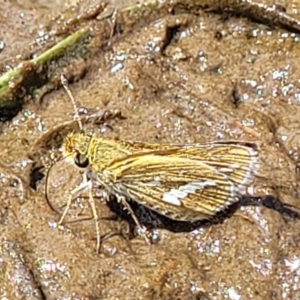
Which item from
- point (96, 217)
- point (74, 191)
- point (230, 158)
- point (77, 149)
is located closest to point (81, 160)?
point (77, 149)

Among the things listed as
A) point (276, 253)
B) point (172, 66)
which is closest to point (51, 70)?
point (172, 66)

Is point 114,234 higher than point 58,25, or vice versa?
point 58,25

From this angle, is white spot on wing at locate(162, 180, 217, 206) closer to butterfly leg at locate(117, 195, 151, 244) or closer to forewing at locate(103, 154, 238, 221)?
forewing at locate(103, 154, 238, 221)

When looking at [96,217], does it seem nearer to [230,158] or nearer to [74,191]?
[74,191]

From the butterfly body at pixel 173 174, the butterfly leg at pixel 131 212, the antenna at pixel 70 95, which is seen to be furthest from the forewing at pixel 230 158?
the antenna at pixel 70 95

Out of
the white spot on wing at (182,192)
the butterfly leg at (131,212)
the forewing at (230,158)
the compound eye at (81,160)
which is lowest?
the butterfly leg at (131,212)

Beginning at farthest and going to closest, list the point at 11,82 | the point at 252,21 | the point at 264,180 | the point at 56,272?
the point at 252,21
the point at 11,82
the point at 264,180
the point at 56,272

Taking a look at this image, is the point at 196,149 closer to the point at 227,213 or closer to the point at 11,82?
the point at 227,213

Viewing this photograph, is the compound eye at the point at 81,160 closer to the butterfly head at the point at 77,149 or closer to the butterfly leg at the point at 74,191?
the butterfly head at the point at 77,149
